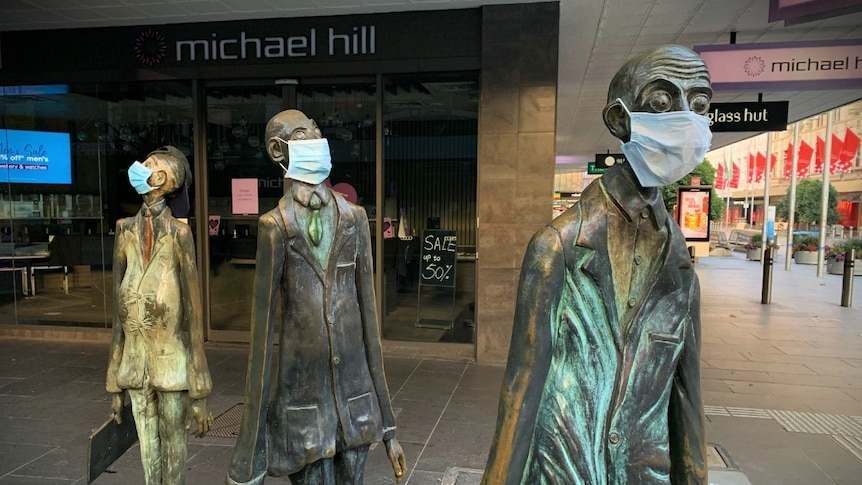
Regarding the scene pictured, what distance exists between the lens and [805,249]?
22766 mm

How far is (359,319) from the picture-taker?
2352 millimetres

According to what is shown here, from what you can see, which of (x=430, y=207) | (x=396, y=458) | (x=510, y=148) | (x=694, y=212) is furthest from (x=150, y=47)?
(x=694, y=212)

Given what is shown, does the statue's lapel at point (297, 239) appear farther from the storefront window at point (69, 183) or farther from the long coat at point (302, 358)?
the storefront window at point (69, 183)

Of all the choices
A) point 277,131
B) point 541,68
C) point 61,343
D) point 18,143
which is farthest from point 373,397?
point 18,143

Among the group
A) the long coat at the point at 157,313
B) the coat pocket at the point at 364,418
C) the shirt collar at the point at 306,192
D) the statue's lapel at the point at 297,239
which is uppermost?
the shirt collar at the point at 306,192

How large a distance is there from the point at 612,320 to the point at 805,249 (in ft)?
87.3

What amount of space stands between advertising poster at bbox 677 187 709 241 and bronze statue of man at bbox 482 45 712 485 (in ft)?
46.0

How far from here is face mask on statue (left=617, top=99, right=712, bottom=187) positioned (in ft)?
4.04

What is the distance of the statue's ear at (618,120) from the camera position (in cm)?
127

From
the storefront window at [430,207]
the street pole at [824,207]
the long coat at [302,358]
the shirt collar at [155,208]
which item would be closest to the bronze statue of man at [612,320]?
the long coat at [302,358]

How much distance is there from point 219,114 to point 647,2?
5.85 m

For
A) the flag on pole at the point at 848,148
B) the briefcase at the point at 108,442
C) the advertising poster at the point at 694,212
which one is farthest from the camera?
the flag on pole at the point at 848,148

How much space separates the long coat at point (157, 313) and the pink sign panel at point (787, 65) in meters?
5.83

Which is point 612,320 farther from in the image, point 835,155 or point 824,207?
point 835,155
